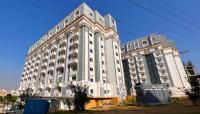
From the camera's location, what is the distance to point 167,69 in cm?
6538

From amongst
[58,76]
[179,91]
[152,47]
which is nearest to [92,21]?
[58,76]

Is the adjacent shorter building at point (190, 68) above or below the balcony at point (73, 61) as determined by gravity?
above

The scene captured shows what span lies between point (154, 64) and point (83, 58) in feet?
141

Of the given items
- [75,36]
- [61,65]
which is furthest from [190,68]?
[61,65]

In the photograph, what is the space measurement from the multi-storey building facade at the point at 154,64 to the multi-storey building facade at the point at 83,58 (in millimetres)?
21292

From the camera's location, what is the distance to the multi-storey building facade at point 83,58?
137 ft

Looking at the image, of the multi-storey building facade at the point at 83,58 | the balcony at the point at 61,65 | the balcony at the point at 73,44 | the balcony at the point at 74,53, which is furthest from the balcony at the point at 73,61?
the balcony at the point at 73,44

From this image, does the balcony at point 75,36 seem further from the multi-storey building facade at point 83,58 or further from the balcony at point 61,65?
the balcony at point 61,65

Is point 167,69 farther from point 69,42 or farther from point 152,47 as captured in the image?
point 69,42

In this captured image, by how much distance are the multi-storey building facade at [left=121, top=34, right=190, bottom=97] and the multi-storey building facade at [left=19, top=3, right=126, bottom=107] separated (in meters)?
21.3

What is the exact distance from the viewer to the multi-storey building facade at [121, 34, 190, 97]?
63.6 metres

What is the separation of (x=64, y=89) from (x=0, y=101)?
3729cm

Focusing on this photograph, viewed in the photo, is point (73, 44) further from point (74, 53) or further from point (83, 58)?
point (83, 58)

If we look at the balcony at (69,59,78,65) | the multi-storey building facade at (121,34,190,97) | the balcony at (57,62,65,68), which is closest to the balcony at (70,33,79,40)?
the balcony at (69,59,78,65)
